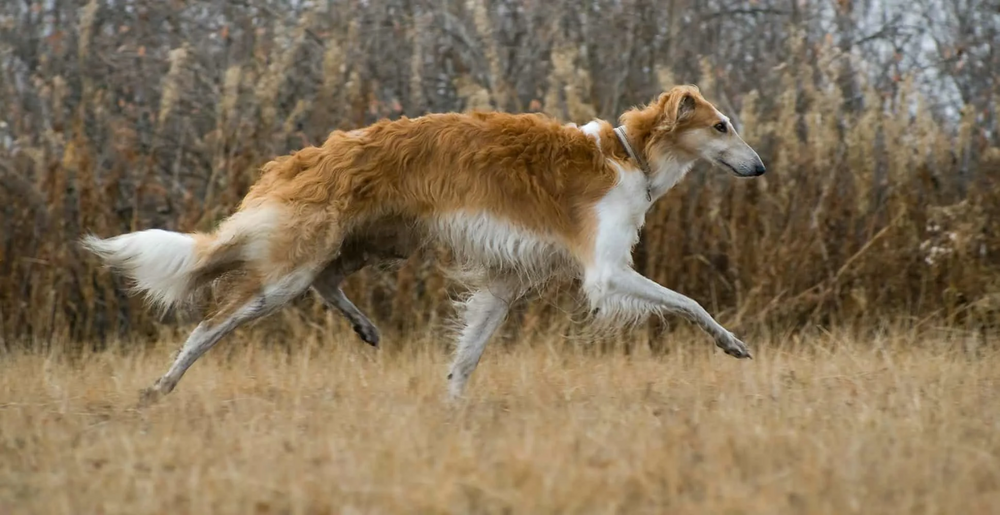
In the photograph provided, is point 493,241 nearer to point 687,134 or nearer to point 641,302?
point 641,302

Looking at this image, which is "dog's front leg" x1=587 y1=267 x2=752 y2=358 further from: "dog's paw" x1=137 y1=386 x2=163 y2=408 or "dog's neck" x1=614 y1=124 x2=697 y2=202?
"dog's paw" x1=137 y1=386 x2=163 y2=408

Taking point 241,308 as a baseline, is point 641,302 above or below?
above

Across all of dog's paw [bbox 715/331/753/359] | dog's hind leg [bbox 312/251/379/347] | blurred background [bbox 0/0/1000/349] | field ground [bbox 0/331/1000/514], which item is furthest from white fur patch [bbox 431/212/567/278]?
blurred background [bbox 0/0/1000/349]

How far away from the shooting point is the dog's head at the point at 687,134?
22.2 feet

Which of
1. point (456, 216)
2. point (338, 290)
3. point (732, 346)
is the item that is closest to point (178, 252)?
point (338, 290)

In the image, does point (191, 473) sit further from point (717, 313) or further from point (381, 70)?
point (381, 70)

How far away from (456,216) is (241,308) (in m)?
1.22

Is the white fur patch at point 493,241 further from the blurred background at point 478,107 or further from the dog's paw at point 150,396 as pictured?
the blurred background at point 478,107

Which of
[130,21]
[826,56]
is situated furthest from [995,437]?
[130,21]

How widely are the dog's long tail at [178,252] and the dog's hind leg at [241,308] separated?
0.19 m

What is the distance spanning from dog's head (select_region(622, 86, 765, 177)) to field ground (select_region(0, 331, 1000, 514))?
1.23 m

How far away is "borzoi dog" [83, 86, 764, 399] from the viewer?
629cm

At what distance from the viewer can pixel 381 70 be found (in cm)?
1022

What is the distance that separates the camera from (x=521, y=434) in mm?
5113
